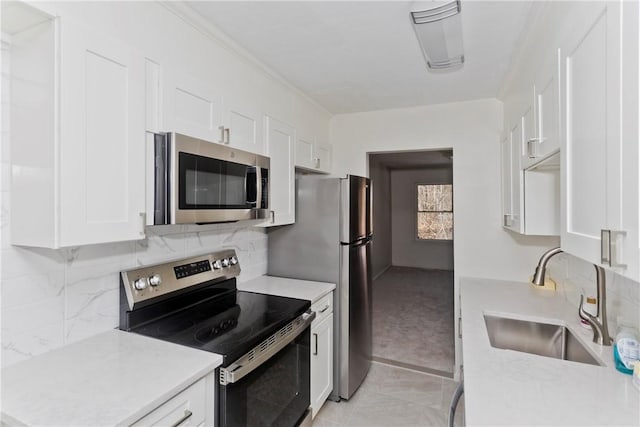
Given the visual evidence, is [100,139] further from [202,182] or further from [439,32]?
[439,32]

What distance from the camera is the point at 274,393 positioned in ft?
5.45

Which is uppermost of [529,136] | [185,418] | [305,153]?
[305,153]

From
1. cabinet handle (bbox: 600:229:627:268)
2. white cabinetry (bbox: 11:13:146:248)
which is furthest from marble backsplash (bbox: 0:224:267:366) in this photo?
cabinet handle (bbox: 600:229:627:268)

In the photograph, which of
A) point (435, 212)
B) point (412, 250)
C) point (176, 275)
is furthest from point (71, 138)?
point (412, 250)

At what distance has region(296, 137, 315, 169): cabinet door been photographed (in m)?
2.64

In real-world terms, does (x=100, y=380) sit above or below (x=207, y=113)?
below

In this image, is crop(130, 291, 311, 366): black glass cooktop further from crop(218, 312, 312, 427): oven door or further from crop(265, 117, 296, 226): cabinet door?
crop(265, 117, 296, 226): cabinet door

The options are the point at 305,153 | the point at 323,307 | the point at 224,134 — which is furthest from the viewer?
the point at 305,153

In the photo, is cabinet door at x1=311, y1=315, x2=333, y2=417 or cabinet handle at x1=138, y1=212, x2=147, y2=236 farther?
cabinet door at x1=311, y1=315, x2=333, y2=417

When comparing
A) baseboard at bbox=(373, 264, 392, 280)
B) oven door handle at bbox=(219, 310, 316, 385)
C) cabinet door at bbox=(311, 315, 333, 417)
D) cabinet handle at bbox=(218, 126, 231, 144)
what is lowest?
baseboard at bbox=(373, 264, 392, 280)

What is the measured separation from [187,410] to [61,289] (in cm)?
71

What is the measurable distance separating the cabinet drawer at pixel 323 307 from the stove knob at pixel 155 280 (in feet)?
3.14

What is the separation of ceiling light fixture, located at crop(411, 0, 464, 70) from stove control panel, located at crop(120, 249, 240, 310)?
1.70m

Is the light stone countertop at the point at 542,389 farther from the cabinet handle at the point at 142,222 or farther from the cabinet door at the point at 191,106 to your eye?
the cabinet door at the point at 191,106
